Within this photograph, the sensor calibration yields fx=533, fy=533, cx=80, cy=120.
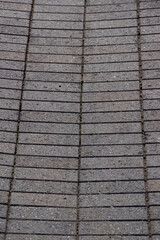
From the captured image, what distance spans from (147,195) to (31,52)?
5.59 ft

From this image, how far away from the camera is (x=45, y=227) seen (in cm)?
375

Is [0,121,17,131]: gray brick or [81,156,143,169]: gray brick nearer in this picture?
[81,156,143,169]: gray brick

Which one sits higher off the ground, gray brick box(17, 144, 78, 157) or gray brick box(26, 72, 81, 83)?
gray brick box(26, 72, 81, 83)

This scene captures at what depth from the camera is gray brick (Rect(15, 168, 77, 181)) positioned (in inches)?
156

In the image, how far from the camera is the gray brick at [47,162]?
403cm

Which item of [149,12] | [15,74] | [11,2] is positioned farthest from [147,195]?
[11,2]

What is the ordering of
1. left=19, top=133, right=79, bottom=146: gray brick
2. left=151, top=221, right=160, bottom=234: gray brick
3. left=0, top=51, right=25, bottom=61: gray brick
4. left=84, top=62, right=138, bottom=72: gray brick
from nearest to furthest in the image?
left=151, top=221, right=160, bottom=234: gray brick
left=19, top=133, right=79, bottom=146: gray brick
left=84, top=62, right=138, bottom=72: gray brick
left=0, top=51, right=25, bottom=61: gray brick

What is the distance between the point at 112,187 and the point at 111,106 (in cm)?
74

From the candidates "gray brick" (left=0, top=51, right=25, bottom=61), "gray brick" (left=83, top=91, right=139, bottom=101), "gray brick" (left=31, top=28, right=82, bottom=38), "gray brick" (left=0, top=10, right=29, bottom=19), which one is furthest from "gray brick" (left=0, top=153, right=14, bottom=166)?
"gray brick" (left=0, top=10, right=29, bottom=19)

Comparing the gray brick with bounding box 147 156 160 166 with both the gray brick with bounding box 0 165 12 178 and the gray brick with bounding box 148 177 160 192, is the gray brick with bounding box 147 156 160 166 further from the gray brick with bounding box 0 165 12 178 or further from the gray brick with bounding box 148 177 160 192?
the gray brick with bounding box 0 165 12 178

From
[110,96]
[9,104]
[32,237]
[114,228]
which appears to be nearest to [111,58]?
[110,96]

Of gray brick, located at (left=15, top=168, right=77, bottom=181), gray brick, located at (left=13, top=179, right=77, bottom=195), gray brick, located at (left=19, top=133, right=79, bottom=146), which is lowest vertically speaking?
gray brick, located at (left=13, top=179, right=77, bottom=195)

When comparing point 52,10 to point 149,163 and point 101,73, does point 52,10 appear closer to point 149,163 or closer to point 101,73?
point 101,73

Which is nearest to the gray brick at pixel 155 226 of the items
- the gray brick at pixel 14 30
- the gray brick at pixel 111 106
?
the gray brick at pixel 111 106
